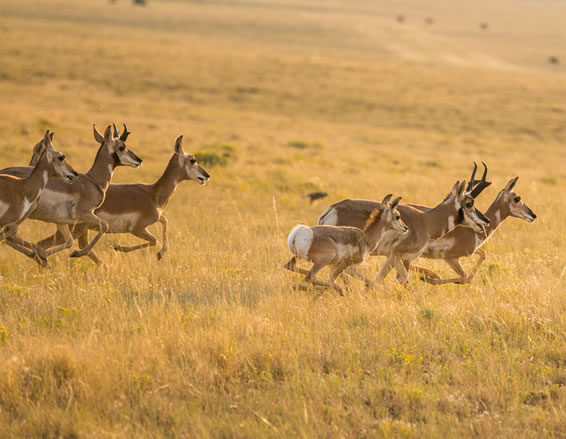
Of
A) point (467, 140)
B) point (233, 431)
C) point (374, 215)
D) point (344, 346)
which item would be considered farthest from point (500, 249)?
point (467, 140)

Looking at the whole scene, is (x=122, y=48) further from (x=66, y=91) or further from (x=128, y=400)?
(x=128, y=400)

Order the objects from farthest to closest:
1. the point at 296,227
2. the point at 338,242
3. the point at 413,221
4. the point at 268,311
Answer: the point at 413,221, the point at 338,242, the point at 296,227, the point at 268,311

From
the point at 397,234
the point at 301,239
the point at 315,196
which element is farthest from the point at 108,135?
the point at 315,196

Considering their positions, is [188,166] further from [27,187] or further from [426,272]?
[426,272]

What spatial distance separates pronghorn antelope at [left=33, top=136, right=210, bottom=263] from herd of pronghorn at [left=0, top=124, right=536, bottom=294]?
0.6 inches

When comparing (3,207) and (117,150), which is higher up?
(117,150)

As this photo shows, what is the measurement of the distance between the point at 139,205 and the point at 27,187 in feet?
7.32

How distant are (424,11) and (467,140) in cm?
13980

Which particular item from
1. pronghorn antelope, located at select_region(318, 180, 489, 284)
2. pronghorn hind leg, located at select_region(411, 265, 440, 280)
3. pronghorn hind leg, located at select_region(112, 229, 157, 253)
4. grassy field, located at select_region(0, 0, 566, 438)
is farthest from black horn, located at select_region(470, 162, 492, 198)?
pronghorn hind leg, located at select_region(112, 229, 157, 253)

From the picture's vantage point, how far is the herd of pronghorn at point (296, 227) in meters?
9.27

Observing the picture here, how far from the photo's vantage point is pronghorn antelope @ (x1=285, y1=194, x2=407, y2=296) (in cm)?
902

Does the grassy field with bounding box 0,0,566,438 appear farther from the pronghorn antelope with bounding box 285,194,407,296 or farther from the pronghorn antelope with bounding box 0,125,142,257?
the pronghorn antelope with bounding box 0,125,142,257

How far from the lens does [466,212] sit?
34.2ft

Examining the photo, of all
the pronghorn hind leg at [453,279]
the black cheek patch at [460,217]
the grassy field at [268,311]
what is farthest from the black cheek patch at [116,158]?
the black cheek patch at [460,217]
